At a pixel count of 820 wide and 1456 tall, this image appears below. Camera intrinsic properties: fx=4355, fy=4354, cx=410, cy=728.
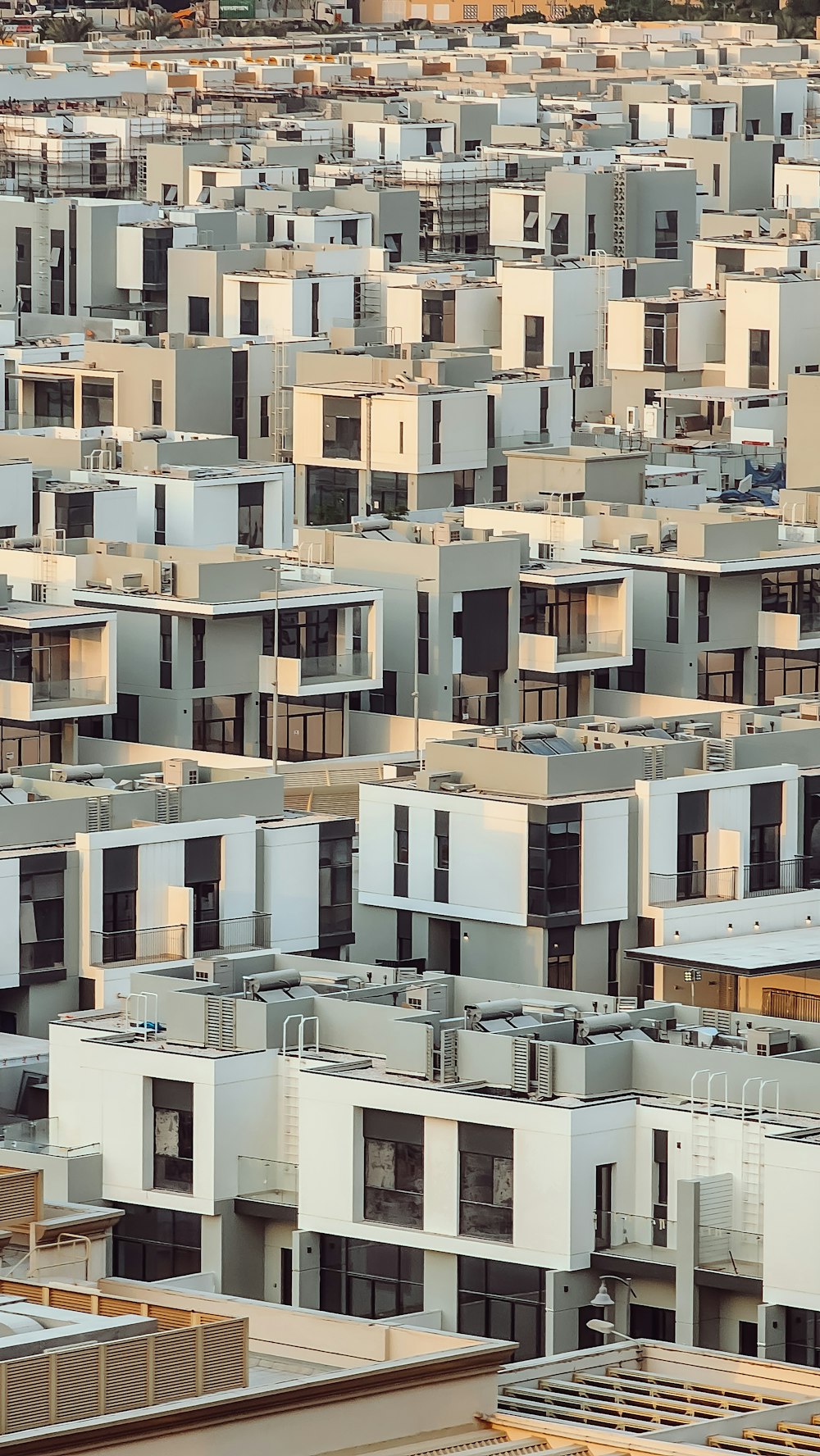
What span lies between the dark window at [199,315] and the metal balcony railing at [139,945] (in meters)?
78.5

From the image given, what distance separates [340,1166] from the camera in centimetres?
6066

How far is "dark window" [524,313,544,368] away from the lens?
149000 millimetres

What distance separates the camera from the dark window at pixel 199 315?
153m

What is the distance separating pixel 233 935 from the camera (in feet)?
252

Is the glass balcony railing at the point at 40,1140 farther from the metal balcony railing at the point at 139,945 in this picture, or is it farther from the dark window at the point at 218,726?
the dark window at the point at 218,726

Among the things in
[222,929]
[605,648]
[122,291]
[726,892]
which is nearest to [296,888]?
[222,929]

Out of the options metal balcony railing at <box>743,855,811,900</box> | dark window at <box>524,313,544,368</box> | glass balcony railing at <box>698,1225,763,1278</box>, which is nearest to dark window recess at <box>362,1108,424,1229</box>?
glass balcony railing at <box>698,1225,763,1278</box>

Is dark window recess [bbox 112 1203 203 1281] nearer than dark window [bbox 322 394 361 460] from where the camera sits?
Yes

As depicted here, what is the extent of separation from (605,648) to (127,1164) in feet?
134

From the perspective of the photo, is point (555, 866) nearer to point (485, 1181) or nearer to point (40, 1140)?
point (40, 1140)

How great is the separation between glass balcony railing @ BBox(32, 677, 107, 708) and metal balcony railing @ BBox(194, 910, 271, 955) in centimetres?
1723

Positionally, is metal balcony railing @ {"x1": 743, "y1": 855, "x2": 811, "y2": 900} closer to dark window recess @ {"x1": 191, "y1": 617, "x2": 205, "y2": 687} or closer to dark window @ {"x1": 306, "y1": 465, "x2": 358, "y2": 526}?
dark window recess @ {"x1": 191, "y1": 617, "x2": 205, "y2": 687}

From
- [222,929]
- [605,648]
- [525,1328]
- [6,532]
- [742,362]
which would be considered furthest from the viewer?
[742,362]

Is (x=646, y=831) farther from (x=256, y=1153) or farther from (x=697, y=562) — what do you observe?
(x=697, y=562)
